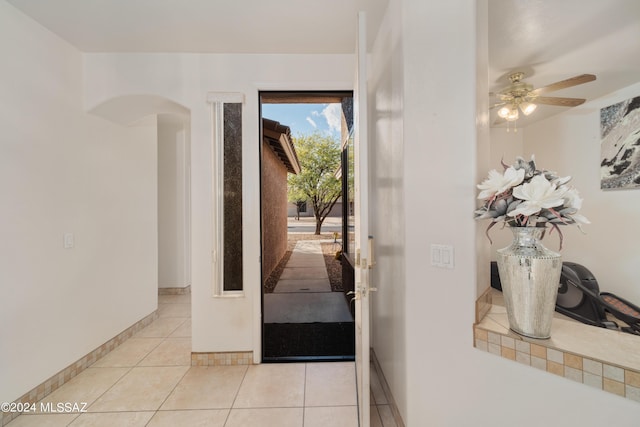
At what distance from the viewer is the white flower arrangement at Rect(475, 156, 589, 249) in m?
0.96

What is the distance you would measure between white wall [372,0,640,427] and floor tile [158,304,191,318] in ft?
10.1

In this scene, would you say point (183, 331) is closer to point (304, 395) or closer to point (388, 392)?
point (304, 395)

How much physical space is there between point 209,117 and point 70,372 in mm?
2454

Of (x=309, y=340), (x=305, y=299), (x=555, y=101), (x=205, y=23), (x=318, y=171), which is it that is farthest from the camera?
(x=318, y=171)

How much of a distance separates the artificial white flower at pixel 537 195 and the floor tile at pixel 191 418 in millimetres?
2143

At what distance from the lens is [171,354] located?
247 cm

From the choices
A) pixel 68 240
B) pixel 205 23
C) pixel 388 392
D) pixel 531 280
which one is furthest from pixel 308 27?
pixel 388 392

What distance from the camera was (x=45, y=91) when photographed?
193 centimetres

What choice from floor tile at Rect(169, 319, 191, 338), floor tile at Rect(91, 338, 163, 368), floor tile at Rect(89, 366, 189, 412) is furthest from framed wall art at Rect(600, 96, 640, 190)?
floor tile at Rect(91, 338, 163, 368)

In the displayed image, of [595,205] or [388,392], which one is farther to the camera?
[595,205]

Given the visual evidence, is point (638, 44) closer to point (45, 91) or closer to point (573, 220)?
point (573, 220)

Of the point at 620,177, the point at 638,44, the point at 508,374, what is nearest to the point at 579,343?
the point at 508,374

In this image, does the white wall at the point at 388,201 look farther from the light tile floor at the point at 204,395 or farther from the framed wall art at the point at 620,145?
the framed wall art at the point at 620,145

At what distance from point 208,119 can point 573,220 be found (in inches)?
101
